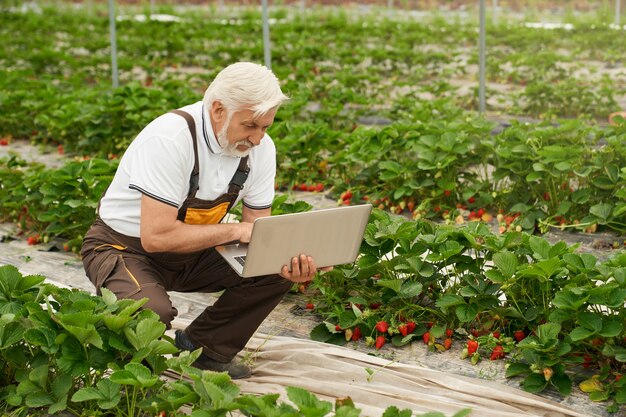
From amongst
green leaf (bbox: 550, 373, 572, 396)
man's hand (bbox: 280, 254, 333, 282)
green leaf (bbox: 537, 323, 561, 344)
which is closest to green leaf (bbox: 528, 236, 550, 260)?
green leaf (bbox: 537, 323, 561, 344)

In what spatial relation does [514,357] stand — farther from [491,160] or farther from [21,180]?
[21,180]

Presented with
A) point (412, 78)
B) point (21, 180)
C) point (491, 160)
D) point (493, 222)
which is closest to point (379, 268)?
point (493, 222)

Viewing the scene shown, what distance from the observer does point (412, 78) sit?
9.20 meters

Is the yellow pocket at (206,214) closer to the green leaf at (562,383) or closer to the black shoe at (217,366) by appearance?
the black shoe at (217,366)

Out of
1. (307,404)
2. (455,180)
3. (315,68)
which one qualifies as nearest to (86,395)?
(307,404)

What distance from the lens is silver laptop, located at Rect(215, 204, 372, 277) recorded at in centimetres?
281

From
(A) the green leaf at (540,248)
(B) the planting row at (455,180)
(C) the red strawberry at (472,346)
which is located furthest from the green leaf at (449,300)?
(B) the planting row at (455,180)

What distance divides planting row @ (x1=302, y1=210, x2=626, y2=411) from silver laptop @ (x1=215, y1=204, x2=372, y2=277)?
1.48ft

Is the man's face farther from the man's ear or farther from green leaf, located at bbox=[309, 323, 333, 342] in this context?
green leaf, located at bbox=[309, 323, 333, 342]

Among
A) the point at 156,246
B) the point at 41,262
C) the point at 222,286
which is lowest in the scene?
the point at 41,262

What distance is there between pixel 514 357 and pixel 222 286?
3.28 feet

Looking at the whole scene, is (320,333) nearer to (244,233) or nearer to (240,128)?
(244,233)

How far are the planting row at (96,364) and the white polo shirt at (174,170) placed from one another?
0.36m

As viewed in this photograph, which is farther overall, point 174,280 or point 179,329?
point 179,329
